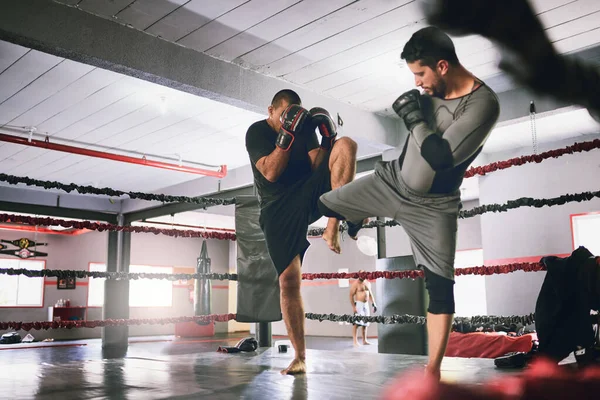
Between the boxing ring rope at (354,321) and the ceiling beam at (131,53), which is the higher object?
the ceiling beam at (131,53)

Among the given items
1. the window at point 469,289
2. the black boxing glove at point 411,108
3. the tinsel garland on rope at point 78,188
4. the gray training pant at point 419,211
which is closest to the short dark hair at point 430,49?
the black boxing glove at point 411,108

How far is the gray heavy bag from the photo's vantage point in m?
3.37

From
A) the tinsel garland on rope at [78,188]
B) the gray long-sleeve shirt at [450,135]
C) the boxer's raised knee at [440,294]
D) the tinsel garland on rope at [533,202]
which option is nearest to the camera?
the gray long-sleeve shirt at [450,135]

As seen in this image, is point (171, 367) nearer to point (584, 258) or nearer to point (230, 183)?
point (584, 258)

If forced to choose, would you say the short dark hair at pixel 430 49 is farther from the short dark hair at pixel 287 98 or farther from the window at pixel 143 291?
the window at pixel 143 291

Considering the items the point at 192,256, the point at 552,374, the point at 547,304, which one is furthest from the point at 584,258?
the point at 192,256

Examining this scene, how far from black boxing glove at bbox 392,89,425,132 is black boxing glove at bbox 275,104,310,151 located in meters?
0.53

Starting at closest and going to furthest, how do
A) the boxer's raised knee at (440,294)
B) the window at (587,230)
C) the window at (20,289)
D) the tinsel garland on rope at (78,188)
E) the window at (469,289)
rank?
1. the boxer's raised knee at (440,294)
2. the tinsel garland on rope at (78,188)
3. the window at (587,230)
4. the window at (469,289)
5. the window at (20,289)

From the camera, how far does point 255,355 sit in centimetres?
319

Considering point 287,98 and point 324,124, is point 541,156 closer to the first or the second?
point 324,124

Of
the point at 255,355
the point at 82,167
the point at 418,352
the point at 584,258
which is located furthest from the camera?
the point at 82,167

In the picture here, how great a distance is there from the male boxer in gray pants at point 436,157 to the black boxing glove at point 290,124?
46 cm

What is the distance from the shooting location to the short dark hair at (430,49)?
73.2 inches

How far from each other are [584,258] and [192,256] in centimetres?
1111
